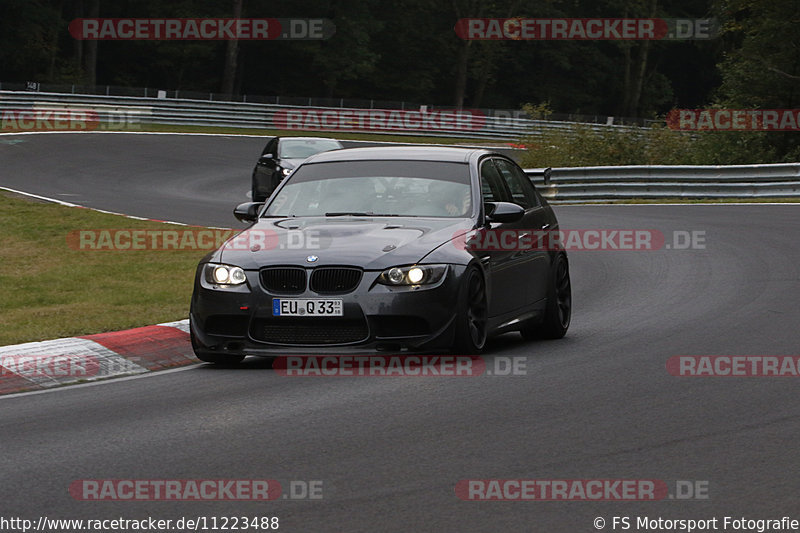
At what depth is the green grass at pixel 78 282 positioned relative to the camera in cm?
1148

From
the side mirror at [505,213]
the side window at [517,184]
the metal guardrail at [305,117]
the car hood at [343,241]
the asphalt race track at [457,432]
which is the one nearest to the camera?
the asphalt race track at [457,432]

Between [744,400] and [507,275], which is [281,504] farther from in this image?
[507,275]

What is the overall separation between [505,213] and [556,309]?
127 centimetres

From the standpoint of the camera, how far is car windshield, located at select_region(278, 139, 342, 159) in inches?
1090

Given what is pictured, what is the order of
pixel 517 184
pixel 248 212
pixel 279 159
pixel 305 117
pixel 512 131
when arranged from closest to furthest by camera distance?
pixel 248 212 < pixel 517 184 < pixel 279 159 < pixel 305 117 < pixel 512 131

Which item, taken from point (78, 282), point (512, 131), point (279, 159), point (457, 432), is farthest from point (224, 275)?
point (512, 131)

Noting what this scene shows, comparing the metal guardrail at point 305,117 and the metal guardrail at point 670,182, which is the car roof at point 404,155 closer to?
the metal guardrail at point 670,182

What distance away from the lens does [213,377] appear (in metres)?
9.27

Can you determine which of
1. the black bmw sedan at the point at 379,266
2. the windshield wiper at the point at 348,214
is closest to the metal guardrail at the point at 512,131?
the black bmw sedan at the point at 379,266

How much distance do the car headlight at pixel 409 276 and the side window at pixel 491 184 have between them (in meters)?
1.55

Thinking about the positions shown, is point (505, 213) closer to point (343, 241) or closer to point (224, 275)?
point (343, 241)

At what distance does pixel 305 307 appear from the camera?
917 cm

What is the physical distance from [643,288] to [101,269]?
6.07 meters

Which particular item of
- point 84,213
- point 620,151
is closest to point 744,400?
point 84,213
